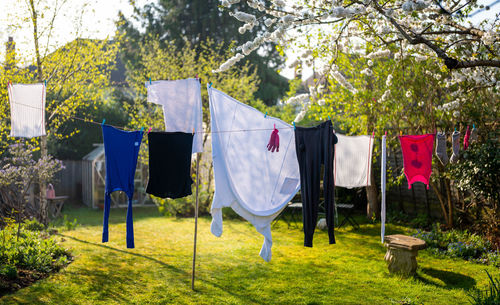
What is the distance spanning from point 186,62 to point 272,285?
833cm

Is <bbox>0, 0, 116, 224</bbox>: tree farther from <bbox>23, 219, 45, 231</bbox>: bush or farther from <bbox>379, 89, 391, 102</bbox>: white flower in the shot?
<bbox>379, 89, 391, 102</bbox>: white flower

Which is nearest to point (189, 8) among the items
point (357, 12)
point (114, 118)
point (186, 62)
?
point (114, 118)

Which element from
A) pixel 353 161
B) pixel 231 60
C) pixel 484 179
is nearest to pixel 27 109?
pixel 231 60

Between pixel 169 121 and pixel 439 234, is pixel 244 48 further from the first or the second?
pixel 439 234

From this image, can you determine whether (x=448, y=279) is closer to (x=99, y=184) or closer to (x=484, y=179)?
(x=484, y=179)

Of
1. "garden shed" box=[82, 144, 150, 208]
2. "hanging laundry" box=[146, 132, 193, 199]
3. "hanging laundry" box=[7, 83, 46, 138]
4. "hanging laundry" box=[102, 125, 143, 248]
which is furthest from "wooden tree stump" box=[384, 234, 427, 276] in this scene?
"garden shed" box=[82, 144, 150, 208]

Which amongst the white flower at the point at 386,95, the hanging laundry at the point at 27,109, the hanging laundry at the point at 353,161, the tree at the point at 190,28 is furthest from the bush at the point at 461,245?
the tree at the point at 190,28

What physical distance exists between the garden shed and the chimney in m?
5.33

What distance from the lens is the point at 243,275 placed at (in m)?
6.10

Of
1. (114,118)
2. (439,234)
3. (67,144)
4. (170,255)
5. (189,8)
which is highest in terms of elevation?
(189,8)

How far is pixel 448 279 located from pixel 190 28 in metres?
15.8

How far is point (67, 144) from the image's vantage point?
15375 mm

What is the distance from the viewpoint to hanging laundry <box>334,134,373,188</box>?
557 centimetres

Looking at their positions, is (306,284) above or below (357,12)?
below
